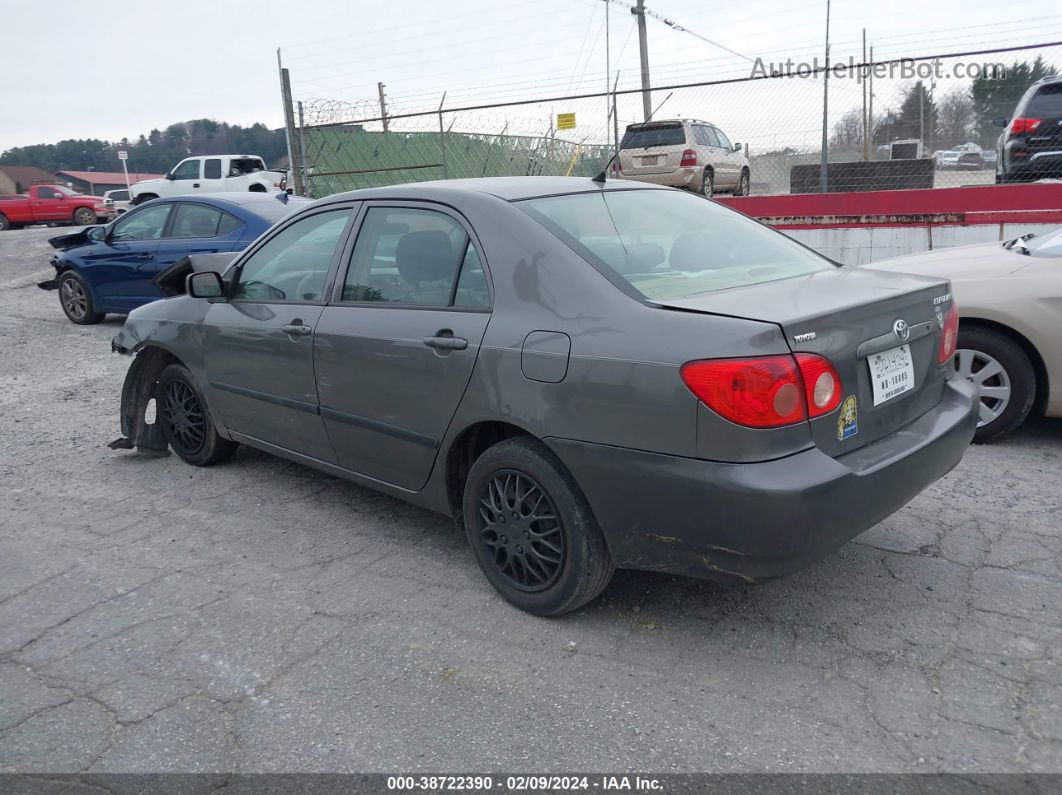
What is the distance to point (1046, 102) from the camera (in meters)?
10.3

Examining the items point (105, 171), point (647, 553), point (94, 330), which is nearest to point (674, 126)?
point (94, 330)

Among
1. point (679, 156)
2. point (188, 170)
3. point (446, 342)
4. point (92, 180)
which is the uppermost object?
point (92, 180)

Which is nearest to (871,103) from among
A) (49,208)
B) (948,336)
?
(948,336)

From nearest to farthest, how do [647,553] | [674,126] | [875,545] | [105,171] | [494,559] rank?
[647,553] → [494,559] → [875,545] → [674,126] → [105,171]

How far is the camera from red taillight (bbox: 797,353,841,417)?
2662 millimetres

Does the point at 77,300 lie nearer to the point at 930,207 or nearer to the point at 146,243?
the point at 146,243

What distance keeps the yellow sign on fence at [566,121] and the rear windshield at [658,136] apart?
7.60 feet

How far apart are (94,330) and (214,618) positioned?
26.6 ft

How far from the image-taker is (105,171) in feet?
274

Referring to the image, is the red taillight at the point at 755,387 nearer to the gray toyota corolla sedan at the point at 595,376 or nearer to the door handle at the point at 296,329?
the gray toyota corolla sedan at the point at 595,376

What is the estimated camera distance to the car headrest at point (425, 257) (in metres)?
3.51

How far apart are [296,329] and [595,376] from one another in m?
1.78

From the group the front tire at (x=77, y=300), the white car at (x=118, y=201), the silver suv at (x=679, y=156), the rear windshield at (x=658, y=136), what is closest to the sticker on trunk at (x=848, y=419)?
the front tire at (x=77, y=300)

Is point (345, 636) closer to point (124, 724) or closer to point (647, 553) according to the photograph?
point (124, 724)
